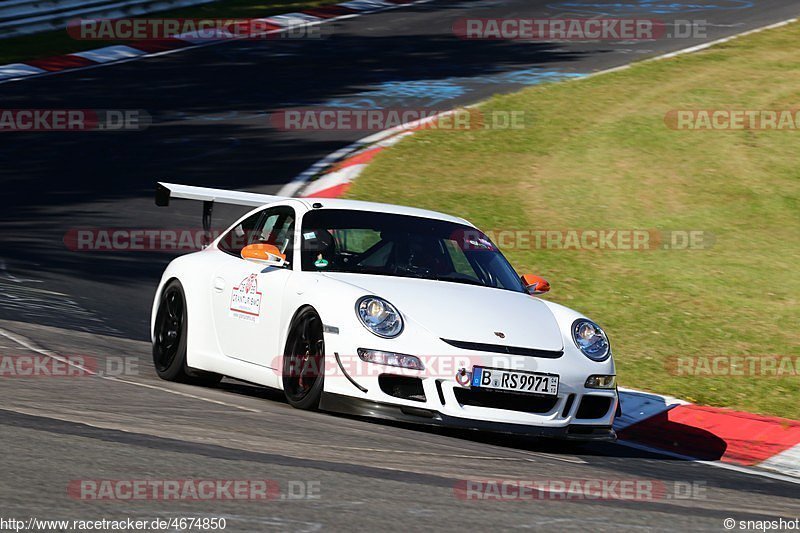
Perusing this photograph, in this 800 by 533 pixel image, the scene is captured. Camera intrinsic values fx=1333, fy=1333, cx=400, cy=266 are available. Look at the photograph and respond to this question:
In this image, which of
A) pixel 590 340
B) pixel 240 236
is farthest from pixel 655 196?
pixel 590 340

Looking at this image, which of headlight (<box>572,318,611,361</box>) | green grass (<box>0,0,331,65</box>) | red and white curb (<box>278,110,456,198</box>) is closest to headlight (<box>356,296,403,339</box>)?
headlight (<box>572,318,611,361</box>)

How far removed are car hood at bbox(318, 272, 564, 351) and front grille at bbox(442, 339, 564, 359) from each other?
3 cm

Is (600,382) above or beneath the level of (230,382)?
above

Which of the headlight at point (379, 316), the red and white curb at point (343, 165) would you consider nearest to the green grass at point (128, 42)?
the red and white curb at point (343, 165)

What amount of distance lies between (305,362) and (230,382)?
81.0 inches

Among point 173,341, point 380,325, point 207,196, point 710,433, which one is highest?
point 207,196

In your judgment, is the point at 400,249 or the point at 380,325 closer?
the point at 380,325

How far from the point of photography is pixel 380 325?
286 inches

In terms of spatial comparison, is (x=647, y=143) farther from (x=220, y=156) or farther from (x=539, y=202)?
(x=220, y=156)

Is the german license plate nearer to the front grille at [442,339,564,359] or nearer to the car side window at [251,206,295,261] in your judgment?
the front grille at [442,339,564,359]

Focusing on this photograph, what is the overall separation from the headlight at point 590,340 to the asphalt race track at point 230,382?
0.58 meters

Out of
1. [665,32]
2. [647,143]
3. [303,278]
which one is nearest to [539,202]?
[647,143]

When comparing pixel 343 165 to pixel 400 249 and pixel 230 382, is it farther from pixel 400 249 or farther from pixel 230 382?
pixel 400 249

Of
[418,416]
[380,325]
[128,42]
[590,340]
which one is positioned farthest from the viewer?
[128,42]
